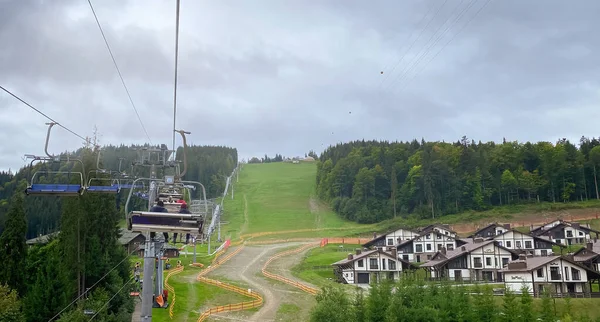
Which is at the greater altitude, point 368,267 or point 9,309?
point 9,309

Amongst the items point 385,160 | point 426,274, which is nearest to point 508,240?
point 426,274

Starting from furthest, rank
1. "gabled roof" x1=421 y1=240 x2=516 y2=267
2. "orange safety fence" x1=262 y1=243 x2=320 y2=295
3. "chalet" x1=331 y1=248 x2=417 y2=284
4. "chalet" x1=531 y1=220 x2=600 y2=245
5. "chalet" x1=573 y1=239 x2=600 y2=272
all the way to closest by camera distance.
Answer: "chalet" x1=531 y1=220 x2=600 y2=245
"chalet" x1=331 y1=248 x2=417 y2=284
"gabled roof" x1=421 y1=240 x2=516 y2=267
"chalet" x1=573 y1=239 x2=600 y2=272
"orange safety fence" x1=262 y1=243 x2=320 y2=295

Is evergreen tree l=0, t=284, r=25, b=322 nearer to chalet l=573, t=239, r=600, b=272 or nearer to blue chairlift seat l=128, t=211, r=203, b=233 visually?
blue chairlift seat l=128, t=211, r=203, b=233

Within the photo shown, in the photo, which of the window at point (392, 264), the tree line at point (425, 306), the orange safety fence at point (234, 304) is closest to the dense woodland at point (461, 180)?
the window at point (392, 264)

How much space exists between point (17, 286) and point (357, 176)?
90759 mm

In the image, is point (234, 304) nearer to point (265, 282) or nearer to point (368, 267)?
point (265, 282)

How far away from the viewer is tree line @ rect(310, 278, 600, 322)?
101ft

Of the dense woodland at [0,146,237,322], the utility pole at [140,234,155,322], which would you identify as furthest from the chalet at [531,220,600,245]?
the utility pole at [140,234,155,322]

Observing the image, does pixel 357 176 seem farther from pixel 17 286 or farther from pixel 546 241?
pixel 17 286

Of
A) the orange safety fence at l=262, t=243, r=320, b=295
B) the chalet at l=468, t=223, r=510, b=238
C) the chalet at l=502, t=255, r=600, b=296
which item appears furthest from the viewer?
the chalet at l=468, t=223, r=510, b=238

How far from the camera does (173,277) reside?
173 ft

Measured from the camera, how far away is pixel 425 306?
33.1 m

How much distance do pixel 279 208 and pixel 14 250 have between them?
93.1 m

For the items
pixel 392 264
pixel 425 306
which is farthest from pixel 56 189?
pixel 392 264
